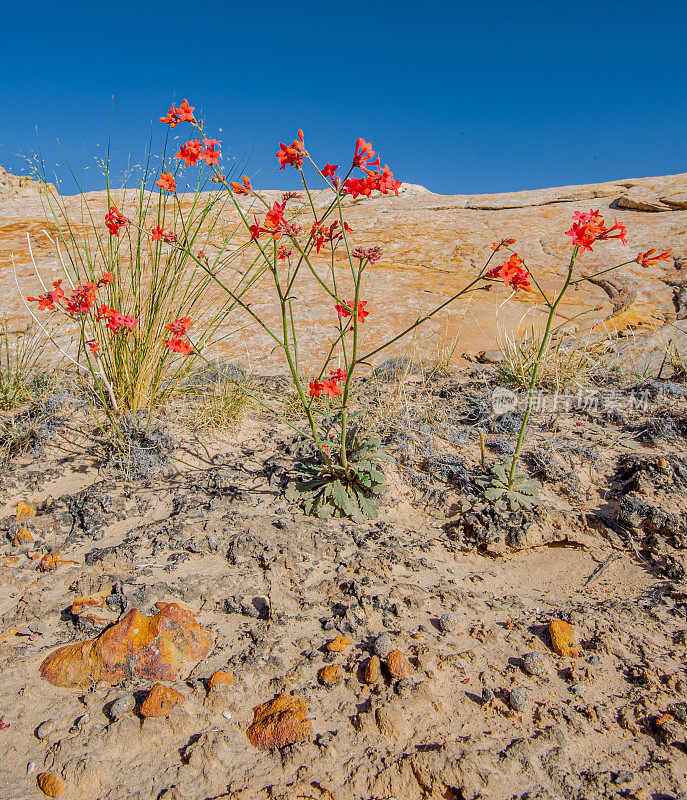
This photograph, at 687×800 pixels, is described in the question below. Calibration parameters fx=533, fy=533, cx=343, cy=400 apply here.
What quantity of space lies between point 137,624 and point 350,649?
649 millimetres

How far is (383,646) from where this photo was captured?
1585mm

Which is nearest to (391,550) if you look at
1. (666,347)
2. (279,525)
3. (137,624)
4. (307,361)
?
(279,525)

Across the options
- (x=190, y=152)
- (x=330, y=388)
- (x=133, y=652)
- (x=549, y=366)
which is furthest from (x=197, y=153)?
(x=549, y=366)

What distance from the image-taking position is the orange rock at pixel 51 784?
1198 mm

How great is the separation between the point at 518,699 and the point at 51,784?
3.78 feet

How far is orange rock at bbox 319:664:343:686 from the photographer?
150 cm

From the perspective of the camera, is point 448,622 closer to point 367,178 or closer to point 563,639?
point 563,639

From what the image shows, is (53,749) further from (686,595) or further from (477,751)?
(686,595)

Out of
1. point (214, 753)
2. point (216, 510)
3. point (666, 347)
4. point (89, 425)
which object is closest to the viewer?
point (214, 753)

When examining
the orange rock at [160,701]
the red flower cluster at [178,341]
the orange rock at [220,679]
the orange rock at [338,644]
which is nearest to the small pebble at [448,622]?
the orange rock at [338,644]

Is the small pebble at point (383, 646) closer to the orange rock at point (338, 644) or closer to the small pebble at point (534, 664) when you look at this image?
the orange rock at point (338, 644)

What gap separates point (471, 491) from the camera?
2.39 metres

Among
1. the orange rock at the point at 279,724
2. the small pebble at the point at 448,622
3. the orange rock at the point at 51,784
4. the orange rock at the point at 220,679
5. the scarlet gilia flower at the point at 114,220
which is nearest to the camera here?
the orange rock at the point at 51,784

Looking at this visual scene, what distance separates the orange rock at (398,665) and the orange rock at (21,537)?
1.50 m
